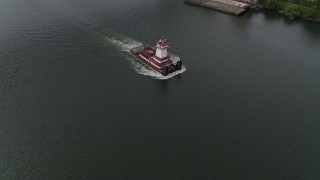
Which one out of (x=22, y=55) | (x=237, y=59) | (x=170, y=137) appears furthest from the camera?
(x=237, y=59)

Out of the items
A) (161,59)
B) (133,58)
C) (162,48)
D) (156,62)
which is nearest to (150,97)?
(156,62)

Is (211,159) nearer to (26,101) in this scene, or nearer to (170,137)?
(170,137)

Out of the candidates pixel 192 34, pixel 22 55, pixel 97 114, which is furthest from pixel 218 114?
pixel 22 55

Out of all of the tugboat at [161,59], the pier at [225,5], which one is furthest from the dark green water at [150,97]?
the pier at [225,5]

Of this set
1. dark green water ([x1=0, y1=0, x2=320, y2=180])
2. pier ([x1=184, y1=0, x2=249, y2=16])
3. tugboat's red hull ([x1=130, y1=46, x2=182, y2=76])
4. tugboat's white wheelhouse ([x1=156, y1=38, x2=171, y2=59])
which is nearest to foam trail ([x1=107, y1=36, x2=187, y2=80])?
dark green water ([x1=0, y1=0, x2=320, y2=180])

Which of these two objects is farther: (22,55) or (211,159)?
(22,55)

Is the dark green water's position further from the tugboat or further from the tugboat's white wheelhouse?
the tugboat's white wheelhouse
